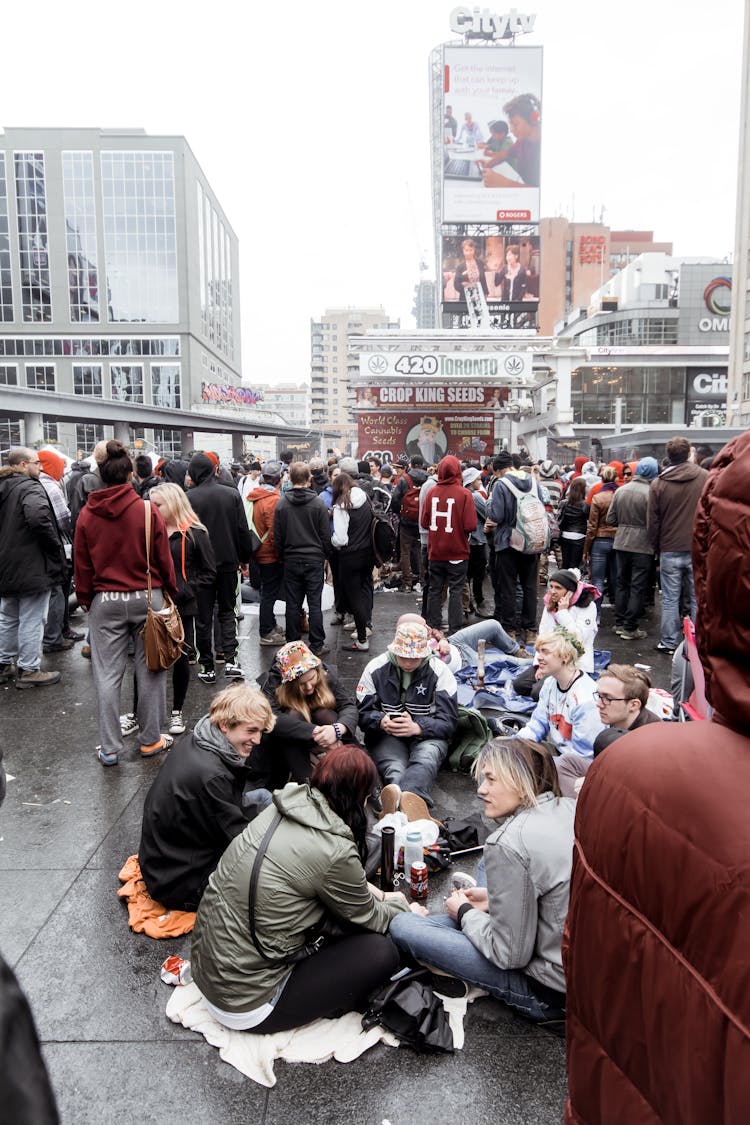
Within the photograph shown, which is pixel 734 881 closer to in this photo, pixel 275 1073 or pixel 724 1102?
pixel 724 1102

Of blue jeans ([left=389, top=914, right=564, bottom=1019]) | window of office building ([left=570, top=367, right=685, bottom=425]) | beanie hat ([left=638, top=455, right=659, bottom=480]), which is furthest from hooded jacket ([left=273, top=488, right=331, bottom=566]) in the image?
window of office building ([left=570, top=367, right=685, bottom=425])

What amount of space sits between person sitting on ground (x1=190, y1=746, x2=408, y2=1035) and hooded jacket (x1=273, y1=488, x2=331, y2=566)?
4.55 meters

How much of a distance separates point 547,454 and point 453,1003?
3074 cm

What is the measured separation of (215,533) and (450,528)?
259cm

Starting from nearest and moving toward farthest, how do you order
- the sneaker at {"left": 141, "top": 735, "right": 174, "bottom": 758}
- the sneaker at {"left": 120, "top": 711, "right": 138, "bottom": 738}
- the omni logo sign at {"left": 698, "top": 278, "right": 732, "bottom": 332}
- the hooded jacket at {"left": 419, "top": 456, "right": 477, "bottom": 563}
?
Result: the sneaker at {"left": 141, "top": 735, "right": 174, "bottom": 758}, the sneaker at {"left": 120, "top": 711, "right": 138, "bottom": 738}, the hooded jacket at {"left": 419, "top": 456, "right": 477, "bottom": 563}, the omni logo sign at {"left": 698, "top": 278, "right": 732, "bottom": 332}

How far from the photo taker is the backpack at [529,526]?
7.96 m

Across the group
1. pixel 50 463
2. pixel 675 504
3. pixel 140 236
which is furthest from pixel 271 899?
pixel 140 236

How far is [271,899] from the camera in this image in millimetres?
2596

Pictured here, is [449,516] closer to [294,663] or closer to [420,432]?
[294,663]

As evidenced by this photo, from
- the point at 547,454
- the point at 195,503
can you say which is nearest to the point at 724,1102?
the point at 195,503

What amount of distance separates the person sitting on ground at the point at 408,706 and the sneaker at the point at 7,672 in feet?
12.9

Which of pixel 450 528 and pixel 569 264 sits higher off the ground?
pixel 569 264

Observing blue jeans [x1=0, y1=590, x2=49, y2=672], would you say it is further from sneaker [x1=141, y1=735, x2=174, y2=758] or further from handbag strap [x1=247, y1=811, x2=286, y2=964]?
handbag strap [x1=247, y1=811, x2=286, y2=964]

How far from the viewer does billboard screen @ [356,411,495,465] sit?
34188mm
